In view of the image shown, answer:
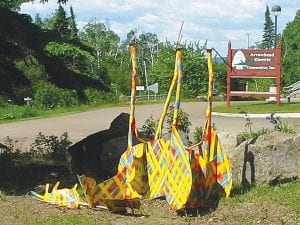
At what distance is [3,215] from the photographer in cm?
730

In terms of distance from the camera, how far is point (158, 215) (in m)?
7.37

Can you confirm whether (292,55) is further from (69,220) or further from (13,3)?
(69,220)

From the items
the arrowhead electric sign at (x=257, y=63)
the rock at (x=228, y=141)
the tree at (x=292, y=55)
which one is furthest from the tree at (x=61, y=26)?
the tree at (x=292, y=55)

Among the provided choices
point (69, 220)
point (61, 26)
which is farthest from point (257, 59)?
point (69, 220)

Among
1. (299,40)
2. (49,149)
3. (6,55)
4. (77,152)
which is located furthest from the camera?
(299,40)

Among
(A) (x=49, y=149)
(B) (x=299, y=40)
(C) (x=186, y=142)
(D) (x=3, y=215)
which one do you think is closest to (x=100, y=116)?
(A) (x=49, y=149)

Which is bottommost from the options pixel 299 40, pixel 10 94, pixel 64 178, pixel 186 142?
pixel 64 178

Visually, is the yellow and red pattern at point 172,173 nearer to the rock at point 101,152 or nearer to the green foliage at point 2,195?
the green foliage at point 2,195

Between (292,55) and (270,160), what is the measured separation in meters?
54.3

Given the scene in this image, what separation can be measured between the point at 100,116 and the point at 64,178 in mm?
17627

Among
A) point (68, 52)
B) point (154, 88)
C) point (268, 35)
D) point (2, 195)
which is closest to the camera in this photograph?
point (2, 195)

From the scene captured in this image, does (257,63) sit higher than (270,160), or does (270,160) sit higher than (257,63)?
(257,63)

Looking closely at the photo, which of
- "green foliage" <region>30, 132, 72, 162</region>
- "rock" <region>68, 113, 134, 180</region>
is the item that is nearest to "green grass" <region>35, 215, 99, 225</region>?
"rock" <region>68, 113, 134, 180</region>

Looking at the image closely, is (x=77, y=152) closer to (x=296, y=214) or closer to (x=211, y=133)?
(x=211, y=133)
